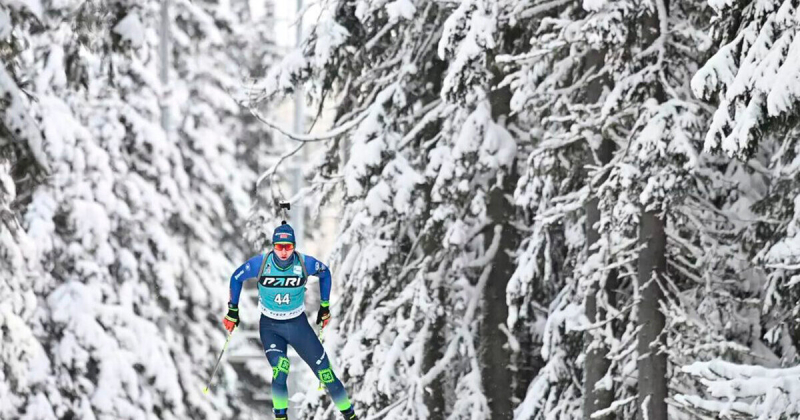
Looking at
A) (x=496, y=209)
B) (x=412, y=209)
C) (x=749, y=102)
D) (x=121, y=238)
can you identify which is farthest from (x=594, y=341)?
(x=121, y=238)

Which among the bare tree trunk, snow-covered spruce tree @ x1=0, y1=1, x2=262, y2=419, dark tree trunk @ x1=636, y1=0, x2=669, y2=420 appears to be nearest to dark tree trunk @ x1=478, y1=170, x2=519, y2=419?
the bare tree trunk

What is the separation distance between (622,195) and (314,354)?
14.3 feet

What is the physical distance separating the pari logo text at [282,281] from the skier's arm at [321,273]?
10 cm

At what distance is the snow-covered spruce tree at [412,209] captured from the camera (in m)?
15.9

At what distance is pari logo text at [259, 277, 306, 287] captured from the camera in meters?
8.87

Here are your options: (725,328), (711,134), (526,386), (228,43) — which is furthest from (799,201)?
(228,43)

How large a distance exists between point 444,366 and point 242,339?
23.4 meters

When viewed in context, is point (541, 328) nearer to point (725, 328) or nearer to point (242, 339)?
point (725, 328)

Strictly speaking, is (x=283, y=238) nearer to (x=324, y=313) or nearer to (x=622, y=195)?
(x=324, y=313)

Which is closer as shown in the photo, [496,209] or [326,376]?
[326,376]

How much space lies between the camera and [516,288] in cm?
1480

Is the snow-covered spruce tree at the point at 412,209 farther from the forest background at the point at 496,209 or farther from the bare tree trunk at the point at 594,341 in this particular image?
the bare tree trunk at the point at 594,341

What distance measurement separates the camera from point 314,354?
970 centimetres

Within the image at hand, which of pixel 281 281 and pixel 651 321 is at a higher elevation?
pixel 651 321
